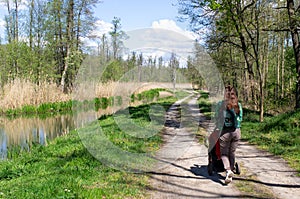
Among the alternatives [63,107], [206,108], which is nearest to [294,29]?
[206,108]

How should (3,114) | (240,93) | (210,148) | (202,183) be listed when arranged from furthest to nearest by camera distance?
(240,93) < (3,114) < (210,148) < (202,183)

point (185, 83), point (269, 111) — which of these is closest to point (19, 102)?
point (269, 111)

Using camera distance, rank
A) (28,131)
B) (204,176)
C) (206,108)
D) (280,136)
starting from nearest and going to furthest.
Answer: (204,176)
(280,136)
(28,131)
(206,108)

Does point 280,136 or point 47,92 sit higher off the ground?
point 47,92

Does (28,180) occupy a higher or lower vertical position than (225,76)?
lower

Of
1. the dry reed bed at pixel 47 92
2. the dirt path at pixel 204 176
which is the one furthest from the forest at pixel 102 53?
the dirt path at pixel 204 176

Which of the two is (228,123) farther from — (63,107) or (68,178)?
(63,107)

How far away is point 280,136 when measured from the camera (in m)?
9.41

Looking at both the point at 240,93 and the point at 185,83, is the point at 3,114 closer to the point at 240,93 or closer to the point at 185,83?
the point at 240,93

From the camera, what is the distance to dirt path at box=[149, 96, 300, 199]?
506cm

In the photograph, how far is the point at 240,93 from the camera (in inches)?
944

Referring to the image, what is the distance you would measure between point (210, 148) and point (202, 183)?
81 cm

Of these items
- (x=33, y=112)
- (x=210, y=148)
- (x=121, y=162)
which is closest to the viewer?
(x=210, y=148)

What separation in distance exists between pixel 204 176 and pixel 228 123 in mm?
1194
